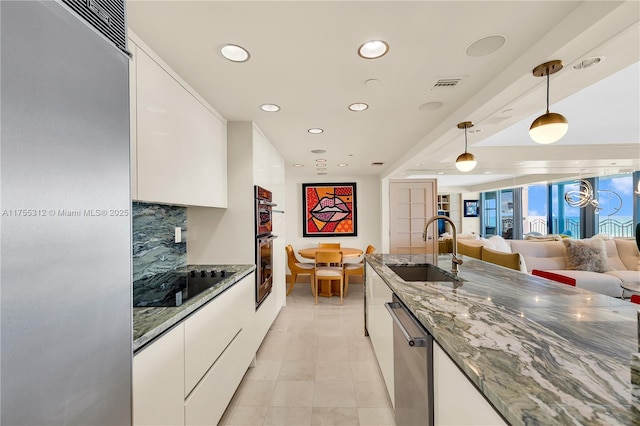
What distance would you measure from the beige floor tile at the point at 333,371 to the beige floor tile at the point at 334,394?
6 cm

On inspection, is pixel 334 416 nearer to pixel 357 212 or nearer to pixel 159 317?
pixel 159 317

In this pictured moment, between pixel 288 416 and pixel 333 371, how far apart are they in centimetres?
65

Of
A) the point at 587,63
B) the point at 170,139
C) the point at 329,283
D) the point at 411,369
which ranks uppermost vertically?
the point at 587,63

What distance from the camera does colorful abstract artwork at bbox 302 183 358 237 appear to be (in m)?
5.93

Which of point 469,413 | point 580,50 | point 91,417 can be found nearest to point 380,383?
point 469,413

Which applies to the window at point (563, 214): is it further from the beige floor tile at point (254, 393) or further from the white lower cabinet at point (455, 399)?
the beige floor tile at point (254, 393)

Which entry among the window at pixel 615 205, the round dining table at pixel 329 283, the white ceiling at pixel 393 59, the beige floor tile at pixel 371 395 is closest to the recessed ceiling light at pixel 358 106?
the white ceiling at pixel 393 59

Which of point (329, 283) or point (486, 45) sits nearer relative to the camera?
point (486, 45)

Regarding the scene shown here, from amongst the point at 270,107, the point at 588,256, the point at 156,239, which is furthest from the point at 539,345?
the point at 588,256

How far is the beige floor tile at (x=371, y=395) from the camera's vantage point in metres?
1.99

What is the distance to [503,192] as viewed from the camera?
10.3m

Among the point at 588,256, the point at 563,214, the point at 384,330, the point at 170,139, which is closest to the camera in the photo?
the point at 170,139

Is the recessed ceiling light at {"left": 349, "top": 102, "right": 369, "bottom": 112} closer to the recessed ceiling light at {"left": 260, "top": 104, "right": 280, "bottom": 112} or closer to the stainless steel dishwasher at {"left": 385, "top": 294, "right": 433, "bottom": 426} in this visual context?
the recessed ceiling light at {"left": 260, "top": 104, "right": 280, "bottom": 112}

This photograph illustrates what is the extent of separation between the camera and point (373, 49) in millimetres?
1469
